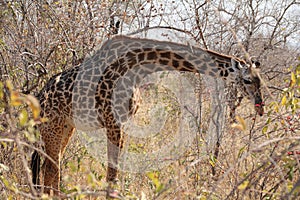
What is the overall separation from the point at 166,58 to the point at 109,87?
24.3 inches

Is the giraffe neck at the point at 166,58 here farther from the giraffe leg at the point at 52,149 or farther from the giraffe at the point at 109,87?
the giraffe leg at the point at 52,149

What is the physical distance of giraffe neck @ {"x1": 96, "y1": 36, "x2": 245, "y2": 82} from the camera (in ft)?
11.5

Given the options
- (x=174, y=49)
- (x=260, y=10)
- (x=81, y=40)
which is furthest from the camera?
(x=260, y=10)

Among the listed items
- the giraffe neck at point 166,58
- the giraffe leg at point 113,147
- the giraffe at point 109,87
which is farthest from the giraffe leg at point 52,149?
the giraffe neck at point 166,58

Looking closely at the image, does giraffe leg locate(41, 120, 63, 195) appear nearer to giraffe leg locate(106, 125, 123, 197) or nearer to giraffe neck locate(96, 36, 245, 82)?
giraffe leg locate(106, 125, 123, 197)

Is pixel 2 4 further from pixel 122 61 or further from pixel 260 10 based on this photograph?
pixel 260 10

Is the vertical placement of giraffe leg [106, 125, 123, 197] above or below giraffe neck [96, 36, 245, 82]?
below

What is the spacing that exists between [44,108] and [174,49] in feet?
4.37

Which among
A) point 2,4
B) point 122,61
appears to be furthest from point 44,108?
point 2,4

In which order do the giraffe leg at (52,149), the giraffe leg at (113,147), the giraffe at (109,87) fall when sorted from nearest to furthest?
the giraffe at (109,87), the giraffe leg at (113,147), the giraffe leg at (52,149)

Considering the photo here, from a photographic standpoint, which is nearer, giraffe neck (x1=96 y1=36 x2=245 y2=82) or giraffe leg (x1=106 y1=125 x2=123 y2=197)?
giraffe neck (x1=96 y1=36 x2=245 y2=82)

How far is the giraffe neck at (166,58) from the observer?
3.51 m

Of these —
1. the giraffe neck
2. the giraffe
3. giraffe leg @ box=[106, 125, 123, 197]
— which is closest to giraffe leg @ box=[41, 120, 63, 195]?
the giraffe

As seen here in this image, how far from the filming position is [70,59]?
17.5ft
